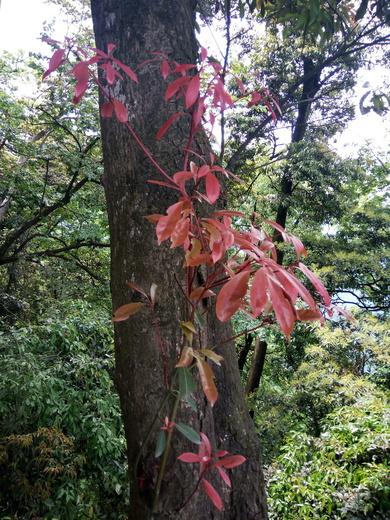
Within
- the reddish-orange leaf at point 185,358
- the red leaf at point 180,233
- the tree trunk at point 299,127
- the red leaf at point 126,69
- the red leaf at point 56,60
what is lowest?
the reddish-orange leaf at point 185,358

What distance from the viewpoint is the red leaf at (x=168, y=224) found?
61 cm

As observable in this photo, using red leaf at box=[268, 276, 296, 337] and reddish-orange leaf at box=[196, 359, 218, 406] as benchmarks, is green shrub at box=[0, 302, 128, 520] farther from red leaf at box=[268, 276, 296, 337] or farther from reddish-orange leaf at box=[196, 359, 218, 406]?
red leaf at box=[268, 276, 296, 337]

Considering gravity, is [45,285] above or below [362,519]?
above

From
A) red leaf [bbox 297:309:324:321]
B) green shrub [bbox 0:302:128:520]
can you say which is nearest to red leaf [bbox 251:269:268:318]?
red leaf [bbox 297:309:324:321]

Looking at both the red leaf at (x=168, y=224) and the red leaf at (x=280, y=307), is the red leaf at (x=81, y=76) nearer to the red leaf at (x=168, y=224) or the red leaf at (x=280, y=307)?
the red leaf at (x=168, y=224)

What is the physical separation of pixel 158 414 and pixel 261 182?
6535mm

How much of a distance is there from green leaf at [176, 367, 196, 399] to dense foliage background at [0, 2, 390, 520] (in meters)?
0.65

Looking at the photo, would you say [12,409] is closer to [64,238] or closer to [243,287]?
[243,287]

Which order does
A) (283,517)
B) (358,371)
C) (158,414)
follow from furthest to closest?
(358,371), (283,517), (158,414)

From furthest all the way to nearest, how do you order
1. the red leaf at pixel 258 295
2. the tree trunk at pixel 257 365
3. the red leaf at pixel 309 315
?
the tree trunk at pixel 257 365, the red leaf at pixel 309 315, the red leaf at pixel 258 295

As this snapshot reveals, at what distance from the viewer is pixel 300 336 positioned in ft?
23.7

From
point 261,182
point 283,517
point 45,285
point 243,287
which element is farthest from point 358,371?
point 243,287

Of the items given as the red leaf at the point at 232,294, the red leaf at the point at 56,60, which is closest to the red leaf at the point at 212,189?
the red leaf at the point at 232,294

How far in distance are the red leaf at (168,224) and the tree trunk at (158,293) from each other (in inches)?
13.6
